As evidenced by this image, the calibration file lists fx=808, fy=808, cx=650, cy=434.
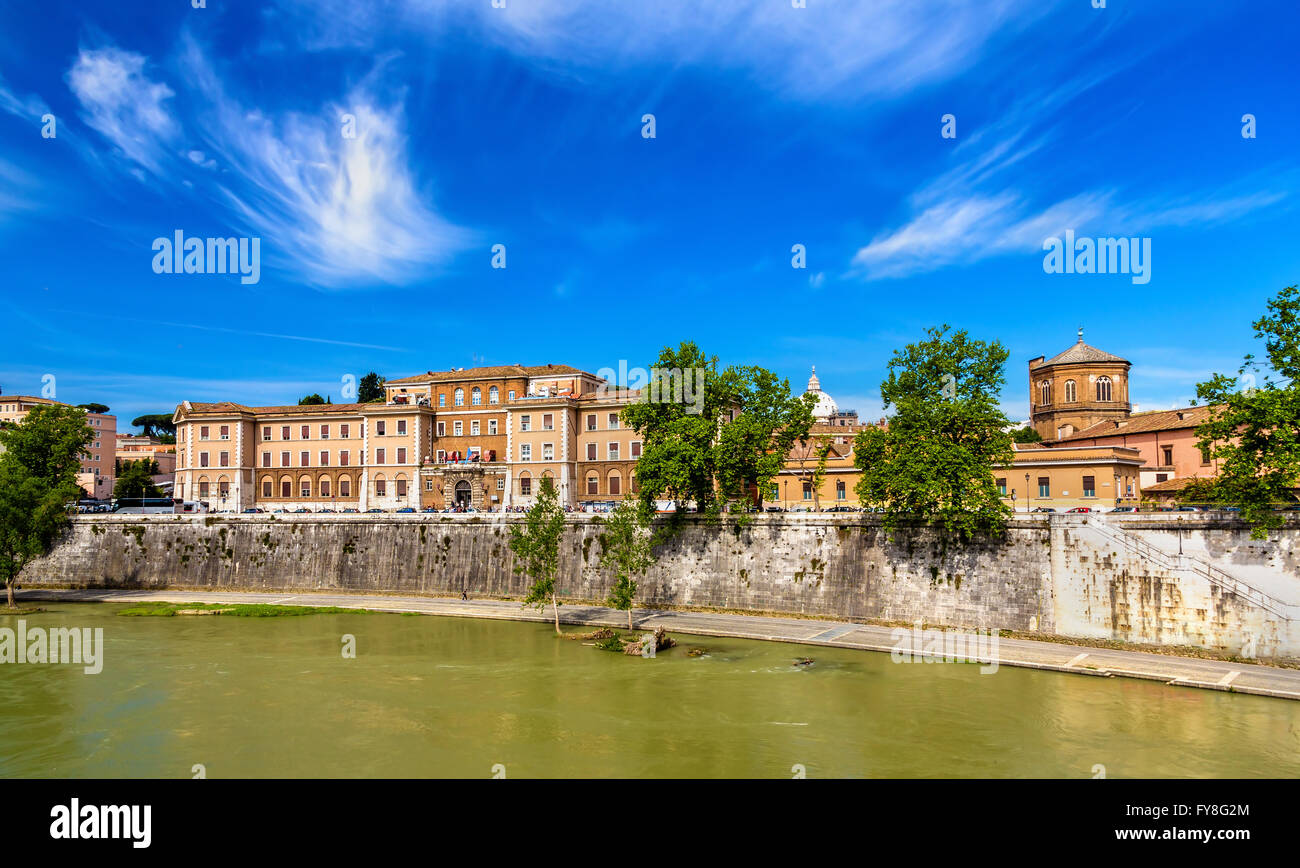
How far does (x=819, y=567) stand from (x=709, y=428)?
9.15m

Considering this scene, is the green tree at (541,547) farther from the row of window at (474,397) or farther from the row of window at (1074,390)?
the row of window at (1074,390)

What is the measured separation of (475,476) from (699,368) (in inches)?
1270

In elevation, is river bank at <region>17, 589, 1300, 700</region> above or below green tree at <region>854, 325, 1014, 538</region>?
below

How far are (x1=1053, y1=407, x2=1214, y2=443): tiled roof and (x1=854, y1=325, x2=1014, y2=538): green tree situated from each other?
22500 mm

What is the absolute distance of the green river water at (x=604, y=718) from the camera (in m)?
21.5

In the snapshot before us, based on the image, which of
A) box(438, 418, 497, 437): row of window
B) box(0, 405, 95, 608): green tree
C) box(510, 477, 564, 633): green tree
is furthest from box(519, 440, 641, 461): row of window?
box(0, 405, 95, 608): green tree

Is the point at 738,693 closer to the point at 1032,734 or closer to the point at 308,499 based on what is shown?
the point at 1032,734

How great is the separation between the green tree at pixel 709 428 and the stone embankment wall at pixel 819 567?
8.46 ft

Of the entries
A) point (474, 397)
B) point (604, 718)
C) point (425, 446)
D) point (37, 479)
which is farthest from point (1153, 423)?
point (37, 479)

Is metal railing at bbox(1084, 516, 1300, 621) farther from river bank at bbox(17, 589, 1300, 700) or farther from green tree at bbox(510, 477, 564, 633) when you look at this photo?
green tree at bbox(510, 477, 564, 633)

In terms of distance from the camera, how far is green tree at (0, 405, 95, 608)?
48.1m

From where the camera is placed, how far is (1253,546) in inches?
1196

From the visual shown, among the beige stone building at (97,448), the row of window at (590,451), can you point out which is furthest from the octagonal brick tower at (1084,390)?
the beige stone building at (97,448)

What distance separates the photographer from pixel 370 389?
10694 centimetres
